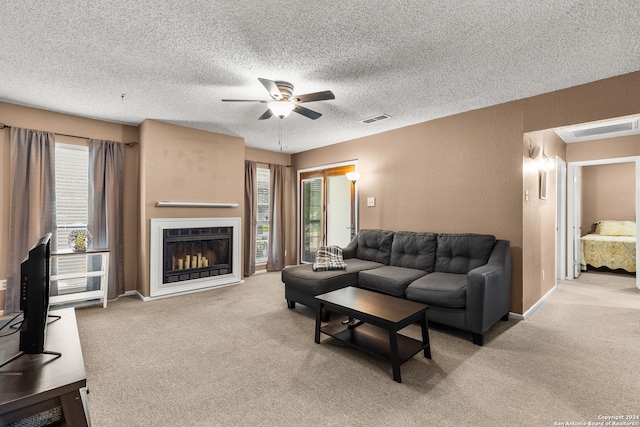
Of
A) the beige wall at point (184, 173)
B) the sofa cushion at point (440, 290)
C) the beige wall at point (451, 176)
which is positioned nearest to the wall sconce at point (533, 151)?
the beige wall at point (451, 176)

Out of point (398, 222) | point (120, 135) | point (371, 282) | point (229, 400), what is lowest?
point (229, 400)

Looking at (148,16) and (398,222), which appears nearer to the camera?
(148,16)

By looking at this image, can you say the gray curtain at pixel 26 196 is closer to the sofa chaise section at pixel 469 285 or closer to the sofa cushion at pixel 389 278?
the sofa cushion at pixel 389 278

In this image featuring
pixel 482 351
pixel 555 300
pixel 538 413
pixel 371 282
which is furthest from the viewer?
pixel 555 300

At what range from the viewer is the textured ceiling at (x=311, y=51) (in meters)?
2.05

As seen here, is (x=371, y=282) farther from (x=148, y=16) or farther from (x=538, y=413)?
(x=148, y=16)

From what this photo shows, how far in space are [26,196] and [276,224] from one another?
386 cm

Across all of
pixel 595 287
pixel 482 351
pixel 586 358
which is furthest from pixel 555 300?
pixel 482 351

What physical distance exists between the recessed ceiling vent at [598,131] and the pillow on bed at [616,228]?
2547mm

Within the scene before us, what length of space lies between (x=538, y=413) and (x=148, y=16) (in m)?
3.70

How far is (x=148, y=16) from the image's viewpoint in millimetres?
2117

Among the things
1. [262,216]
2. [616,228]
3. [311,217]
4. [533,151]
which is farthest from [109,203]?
[616,228]

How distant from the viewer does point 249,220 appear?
19.9 feet

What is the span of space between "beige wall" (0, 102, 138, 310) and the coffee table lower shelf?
3680 mm
